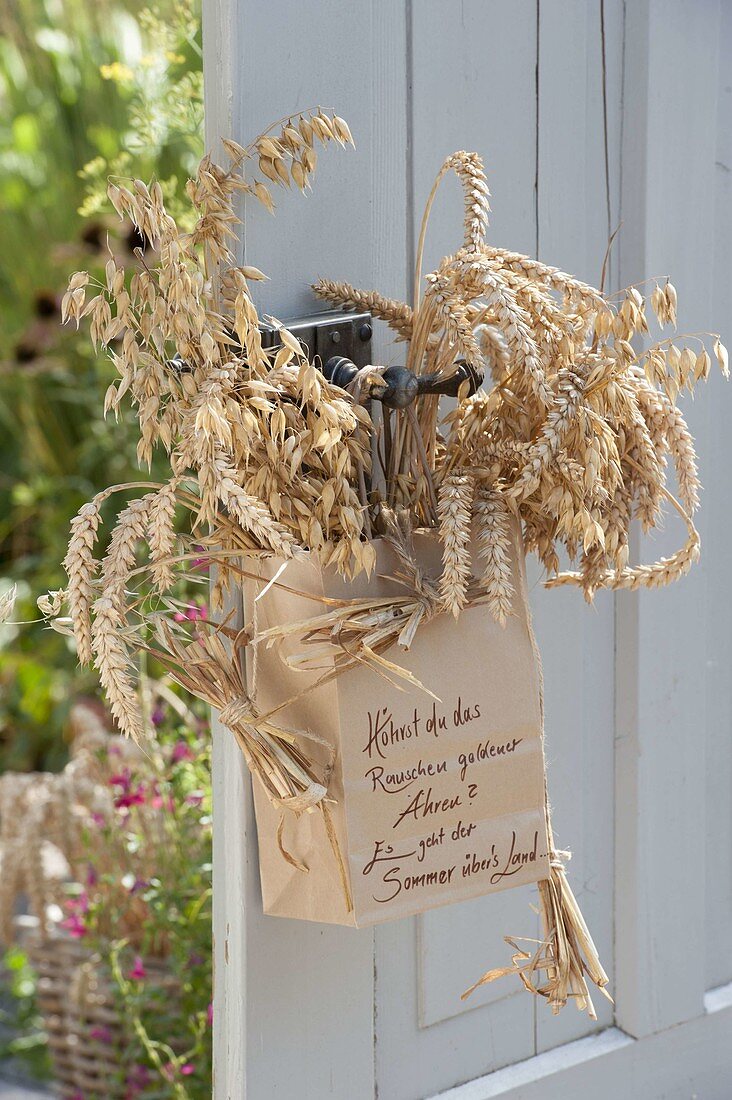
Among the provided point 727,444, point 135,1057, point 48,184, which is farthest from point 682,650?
point 48,184

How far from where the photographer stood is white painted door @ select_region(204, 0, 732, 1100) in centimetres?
101

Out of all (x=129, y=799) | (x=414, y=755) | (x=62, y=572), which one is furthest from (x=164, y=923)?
(x=62, y=572)

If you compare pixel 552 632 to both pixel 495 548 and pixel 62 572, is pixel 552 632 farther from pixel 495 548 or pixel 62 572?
pixel 62 572

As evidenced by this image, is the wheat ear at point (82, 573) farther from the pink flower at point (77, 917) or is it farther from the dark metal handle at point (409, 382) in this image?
the pink flower at point (77, 917)

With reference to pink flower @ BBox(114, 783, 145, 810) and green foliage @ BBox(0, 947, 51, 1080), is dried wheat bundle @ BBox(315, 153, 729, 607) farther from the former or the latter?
green foliage @ BBox(0, 947, 51, 1080)

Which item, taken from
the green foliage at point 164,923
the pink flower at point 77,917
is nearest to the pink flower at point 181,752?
the green foliage at point 164,923

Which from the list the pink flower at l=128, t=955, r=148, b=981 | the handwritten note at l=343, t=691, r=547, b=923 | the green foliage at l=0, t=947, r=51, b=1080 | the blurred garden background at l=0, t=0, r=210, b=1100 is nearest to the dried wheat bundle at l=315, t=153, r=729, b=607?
the handwritten note at l=343, t=691, r=547, b=923

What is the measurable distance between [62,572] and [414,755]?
83.7 inches

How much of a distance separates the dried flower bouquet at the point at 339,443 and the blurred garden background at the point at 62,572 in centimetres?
60

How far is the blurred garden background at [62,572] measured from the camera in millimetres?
1642

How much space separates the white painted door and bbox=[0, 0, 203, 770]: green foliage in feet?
5.73

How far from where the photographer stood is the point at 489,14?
1.08m

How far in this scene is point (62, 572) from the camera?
2861 millimetres

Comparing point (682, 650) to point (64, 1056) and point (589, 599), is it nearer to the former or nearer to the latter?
point (589, 599)
